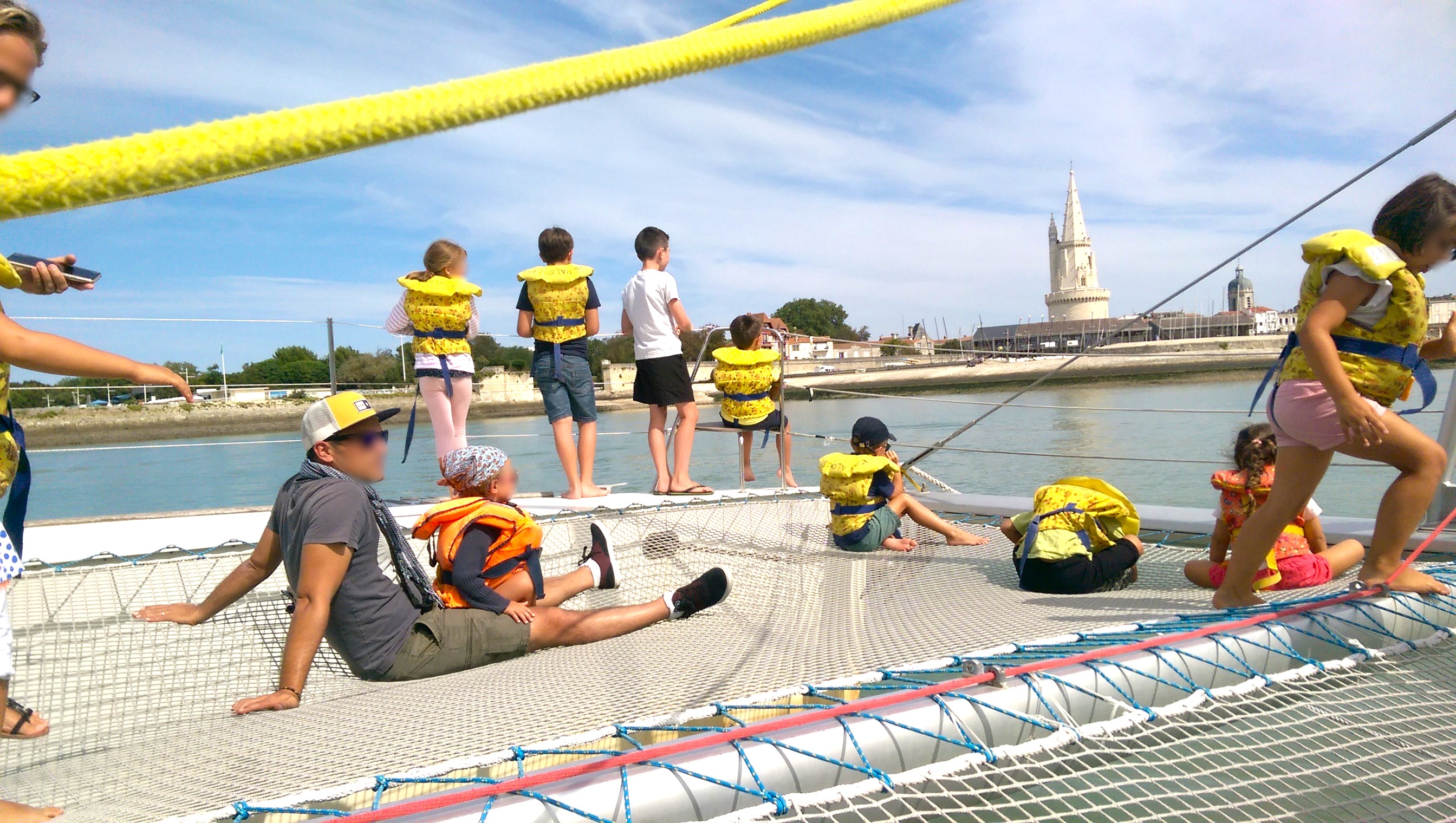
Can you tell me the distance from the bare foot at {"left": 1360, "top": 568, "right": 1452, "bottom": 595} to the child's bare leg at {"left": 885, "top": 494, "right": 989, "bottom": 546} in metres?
1.69

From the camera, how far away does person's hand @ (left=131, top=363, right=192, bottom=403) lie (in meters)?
1.61

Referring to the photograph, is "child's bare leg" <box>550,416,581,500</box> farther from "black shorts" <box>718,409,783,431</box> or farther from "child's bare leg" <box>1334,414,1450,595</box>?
"child's bare leg" <box>1334,414,1450,595</box>

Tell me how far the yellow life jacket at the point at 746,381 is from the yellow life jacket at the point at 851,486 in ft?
4.93

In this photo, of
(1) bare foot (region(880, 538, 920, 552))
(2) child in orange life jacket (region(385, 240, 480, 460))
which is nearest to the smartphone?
(2) child in orange life jacket (region(385, 240, 480, 460))

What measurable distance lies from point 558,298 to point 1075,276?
109451 mm

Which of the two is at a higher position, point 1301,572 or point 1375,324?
point 1375,324

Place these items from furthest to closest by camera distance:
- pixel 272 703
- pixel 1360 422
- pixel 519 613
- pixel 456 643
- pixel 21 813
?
pixel 519 613 < pixel 456 643 < pixel 1360 422 < pixel 272 703 < pixel 21 813

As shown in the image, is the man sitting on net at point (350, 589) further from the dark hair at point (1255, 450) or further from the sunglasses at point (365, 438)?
the dark hair at point (1255, 450)

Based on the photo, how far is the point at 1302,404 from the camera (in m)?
2.42

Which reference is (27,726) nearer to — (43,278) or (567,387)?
(43,278)

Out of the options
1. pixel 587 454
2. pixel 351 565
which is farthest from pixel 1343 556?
pixel 587 454

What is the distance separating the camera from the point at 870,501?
162 inches

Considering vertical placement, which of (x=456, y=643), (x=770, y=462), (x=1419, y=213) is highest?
(x=1419, y=213)

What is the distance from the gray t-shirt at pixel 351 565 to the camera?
2.29 m
